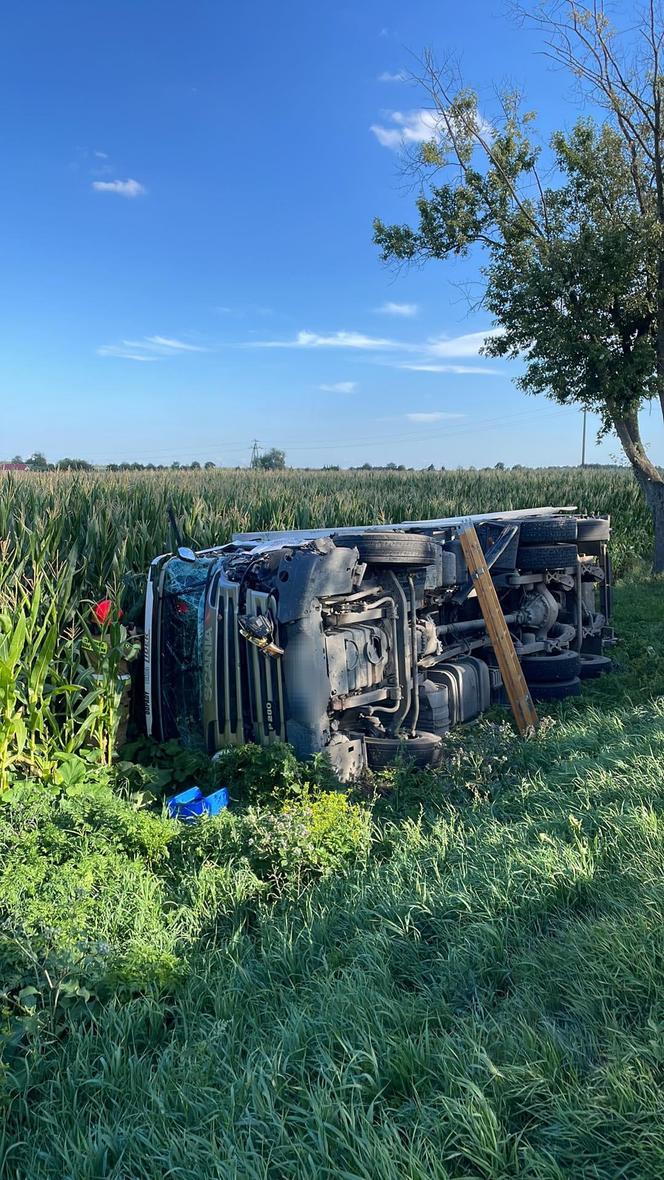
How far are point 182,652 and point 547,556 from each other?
12.8 ft

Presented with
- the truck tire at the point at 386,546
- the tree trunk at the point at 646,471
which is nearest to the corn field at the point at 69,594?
the truck tire at the point at 386,546

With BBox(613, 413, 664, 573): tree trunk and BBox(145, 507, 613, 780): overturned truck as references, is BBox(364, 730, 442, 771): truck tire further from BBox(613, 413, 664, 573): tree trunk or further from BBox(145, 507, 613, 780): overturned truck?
BBox(613, 413, 664, 573): tree trunk

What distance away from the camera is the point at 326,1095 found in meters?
2.01

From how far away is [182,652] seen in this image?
544cm

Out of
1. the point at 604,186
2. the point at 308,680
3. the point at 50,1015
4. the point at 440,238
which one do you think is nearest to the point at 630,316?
the point at 604,186

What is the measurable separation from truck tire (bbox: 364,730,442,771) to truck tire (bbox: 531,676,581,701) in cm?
219

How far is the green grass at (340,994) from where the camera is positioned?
188cm

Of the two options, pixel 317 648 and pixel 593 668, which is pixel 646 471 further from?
pixel 317 648

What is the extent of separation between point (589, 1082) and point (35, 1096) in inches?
68.0

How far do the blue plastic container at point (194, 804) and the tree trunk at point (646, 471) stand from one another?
13406 mm

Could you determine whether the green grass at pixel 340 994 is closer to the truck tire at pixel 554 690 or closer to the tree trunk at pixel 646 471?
the truck tire at pixel 554 690

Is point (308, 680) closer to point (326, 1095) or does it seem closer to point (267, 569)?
point (267, 569)

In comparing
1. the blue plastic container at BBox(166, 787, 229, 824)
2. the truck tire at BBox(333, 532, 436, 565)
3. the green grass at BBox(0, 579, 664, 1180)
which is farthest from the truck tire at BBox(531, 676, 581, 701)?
the blue plastic container at BBox(166, 787, 229, 824)

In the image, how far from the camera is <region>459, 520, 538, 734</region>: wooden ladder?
6406mm
